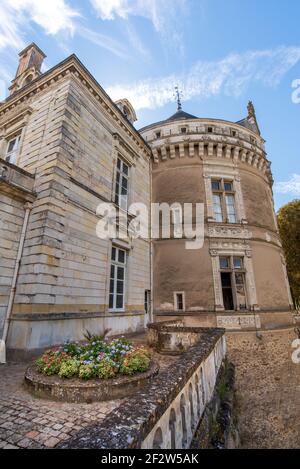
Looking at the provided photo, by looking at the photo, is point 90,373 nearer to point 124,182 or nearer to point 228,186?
point 124,182

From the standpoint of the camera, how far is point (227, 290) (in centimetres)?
992

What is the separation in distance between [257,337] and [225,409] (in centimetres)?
558

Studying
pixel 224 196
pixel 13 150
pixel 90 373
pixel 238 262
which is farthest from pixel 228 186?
pixel 90 373

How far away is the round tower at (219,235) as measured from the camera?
9.02m

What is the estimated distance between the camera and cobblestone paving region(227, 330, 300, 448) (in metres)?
5.20

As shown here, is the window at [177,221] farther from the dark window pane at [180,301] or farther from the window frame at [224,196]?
the dark window pane at [180,301]

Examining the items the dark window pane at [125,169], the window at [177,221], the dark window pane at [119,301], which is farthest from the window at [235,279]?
the dark window pane at [125,169]

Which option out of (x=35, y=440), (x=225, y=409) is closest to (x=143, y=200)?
(x=225, y=409)

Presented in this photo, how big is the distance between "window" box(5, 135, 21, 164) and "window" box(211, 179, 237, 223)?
25.3 feet

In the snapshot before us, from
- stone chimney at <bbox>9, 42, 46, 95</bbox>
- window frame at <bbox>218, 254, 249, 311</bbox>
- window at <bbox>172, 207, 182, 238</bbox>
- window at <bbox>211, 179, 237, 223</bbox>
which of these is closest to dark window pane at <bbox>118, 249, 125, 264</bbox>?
window at <bbox>172, 207, 182, 238</bbox>

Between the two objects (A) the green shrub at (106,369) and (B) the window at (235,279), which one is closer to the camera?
(A) the green shrub at (106,369)

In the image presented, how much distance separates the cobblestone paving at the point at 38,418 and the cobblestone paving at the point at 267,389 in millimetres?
3792

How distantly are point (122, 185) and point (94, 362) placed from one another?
6.79 metres

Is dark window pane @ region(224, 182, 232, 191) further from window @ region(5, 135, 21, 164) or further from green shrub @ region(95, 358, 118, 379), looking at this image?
green shrub @ region(95, 358, 118, 379)
